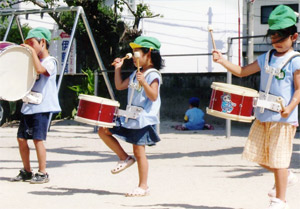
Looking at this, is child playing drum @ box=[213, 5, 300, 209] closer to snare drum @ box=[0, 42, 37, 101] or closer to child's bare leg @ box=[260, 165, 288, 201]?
child's bare leg @ box=[260, 165, 288, 201]

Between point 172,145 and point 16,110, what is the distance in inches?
236

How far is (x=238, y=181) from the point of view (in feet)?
19.9

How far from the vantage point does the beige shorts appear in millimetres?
4438

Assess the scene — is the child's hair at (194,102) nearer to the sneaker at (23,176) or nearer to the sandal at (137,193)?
the sneaker at (23,176)

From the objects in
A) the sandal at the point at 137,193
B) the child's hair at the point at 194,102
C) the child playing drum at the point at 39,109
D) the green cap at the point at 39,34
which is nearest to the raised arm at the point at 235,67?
the sandal at the point at 137,193

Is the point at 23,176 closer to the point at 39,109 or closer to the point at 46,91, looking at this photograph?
the point at 39,109

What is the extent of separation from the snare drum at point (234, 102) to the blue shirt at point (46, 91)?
1866 millimetres

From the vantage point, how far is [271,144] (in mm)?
4496

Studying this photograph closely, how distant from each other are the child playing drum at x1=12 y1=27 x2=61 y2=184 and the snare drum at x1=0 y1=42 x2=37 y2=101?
9 centimetres

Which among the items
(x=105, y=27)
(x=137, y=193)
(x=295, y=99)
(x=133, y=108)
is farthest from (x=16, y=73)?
(x=105, y=27)

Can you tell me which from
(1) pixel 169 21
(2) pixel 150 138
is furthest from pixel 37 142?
(1) pixel 169 21

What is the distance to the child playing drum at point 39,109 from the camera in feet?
19.5

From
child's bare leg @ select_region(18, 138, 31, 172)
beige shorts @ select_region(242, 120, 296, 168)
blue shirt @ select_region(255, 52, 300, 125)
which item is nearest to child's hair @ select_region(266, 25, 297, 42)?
blue shirt @ select_region(255, 52, 300, 125)

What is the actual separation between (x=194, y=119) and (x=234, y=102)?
7.48m
